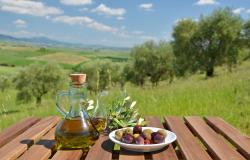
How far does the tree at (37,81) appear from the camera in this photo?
45.0m

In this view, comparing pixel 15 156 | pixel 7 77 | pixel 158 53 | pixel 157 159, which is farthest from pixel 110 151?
pixel 7 77

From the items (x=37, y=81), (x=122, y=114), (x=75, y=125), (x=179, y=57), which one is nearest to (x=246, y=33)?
(x=179, y=57)

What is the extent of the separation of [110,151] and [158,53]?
43665mm

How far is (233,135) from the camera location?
2592 mm

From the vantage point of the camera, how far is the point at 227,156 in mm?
2033

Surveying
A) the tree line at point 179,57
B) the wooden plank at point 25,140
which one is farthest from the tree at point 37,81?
the wooden plank at point 25,140

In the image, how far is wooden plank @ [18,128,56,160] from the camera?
2.03 metres

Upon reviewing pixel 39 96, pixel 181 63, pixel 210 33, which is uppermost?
pixel 210 33

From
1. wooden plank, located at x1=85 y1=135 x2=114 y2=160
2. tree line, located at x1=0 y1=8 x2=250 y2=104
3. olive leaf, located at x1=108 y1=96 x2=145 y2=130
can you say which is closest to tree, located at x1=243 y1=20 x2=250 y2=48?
tree line, located at x1=0 y1=8 x2=250 y2=104

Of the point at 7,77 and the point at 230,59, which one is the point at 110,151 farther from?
the point at 7,77

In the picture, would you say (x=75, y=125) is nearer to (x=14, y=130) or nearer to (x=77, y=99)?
(x=77, y=99)

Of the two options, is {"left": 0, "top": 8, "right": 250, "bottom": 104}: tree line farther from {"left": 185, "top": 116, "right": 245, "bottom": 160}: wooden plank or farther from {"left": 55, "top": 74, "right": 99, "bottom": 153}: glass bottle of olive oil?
{"left": 55, "top": 74, "right": 99, "bottom": 153}: glass bottle of olive oil

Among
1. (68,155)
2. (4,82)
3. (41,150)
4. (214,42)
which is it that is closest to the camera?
(68,155)

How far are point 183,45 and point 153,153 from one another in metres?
36.3
